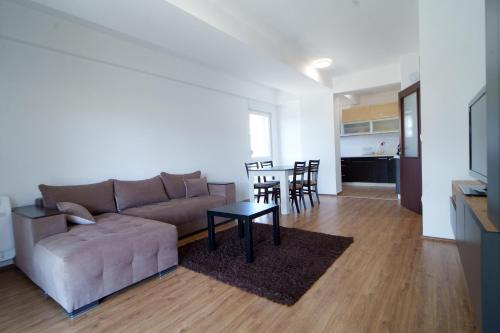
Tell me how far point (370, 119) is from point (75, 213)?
7082mm

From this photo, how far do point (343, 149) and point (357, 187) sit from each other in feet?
4.88

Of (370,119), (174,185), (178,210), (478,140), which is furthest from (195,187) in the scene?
(370,119)

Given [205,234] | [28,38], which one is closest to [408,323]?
[205,234]

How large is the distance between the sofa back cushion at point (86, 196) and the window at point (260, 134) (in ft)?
12.2

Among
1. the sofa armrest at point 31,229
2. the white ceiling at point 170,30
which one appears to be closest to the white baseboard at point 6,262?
the sofa armrest at point 31,229

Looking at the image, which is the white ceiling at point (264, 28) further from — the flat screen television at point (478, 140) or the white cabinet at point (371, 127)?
the white cabinet at point (371, 127)

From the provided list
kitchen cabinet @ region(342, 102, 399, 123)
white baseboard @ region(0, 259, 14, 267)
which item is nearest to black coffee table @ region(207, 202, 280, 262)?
white baseboard @ region(0, 259, 14, 267)

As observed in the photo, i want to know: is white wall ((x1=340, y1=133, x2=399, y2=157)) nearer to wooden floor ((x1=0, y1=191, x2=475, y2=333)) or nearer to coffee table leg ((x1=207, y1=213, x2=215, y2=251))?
wooden floor ((x1=0, y1=191, x2=475, y2=333))

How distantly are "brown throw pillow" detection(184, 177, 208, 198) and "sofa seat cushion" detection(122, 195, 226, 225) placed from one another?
0.17 meters

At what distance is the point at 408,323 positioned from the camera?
5.23 ft

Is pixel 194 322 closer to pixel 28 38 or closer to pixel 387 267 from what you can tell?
pixel 387 267

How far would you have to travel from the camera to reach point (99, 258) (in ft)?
6.39

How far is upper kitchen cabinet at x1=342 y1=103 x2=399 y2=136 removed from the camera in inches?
272

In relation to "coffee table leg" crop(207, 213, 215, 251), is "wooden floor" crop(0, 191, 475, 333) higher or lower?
lower
